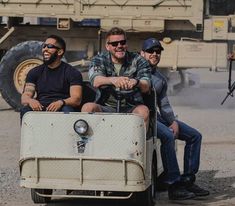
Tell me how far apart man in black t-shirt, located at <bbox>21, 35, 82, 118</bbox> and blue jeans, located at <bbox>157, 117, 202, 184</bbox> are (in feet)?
2.80

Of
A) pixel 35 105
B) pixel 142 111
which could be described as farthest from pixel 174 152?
pixel 35 105

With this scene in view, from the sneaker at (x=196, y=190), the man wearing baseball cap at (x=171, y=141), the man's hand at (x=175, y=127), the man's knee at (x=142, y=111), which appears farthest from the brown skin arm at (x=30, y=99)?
the sneaker at (x=196, y=190)

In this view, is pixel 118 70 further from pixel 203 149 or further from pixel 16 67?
pixel 16 67

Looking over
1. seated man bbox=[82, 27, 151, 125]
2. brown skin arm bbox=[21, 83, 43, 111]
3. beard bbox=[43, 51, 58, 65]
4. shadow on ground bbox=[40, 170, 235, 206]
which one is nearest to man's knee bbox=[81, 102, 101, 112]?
seated man bbox=[82, 27, 151, 125]

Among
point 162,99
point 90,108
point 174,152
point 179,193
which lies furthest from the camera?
point 162,99

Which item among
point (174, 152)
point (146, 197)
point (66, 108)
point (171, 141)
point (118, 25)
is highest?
point (118, 25)

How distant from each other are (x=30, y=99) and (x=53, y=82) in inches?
11.3

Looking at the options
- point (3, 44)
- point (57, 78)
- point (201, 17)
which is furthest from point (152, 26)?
point (57, 78)

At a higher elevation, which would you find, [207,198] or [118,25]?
[118,25]

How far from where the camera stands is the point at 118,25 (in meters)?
14.5

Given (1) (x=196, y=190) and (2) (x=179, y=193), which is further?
(1) (x=196, y=190)

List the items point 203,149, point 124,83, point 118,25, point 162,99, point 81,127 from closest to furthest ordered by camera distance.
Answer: point 81,127 < point 124,83 < point 162,99 < point 203,149 < point 118,25

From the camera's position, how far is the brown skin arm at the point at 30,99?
687 centimetres

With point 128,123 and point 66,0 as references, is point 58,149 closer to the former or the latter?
point 128,123
